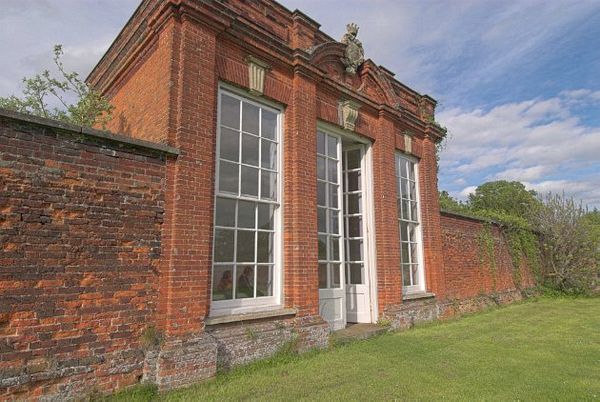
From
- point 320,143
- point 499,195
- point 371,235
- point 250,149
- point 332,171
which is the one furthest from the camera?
point 499,195

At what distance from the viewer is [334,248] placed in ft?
25.4

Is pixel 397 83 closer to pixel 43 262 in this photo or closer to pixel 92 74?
pixel 92 74

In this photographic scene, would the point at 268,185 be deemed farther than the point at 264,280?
Yes

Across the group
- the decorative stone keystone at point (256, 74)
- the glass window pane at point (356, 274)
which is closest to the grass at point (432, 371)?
the glass window pane at point (356, 274)

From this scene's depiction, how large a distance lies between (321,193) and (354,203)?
1457 millimetres

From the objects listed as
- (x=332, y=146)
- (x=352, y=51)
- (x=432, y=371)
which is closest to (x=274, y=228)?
(x=332, y=146)

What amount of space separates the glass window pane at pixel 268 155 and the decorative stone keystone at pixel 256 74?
86cm

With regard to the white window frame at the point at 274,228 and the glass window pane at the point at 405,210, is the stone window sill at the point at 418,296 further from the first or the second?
the white window frame at the point at 274,228

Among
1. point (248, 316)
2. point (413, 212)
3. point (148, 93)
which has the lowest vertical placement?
point (248, 316)

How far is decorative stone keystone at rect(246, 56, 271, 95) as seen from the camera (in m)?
6.28

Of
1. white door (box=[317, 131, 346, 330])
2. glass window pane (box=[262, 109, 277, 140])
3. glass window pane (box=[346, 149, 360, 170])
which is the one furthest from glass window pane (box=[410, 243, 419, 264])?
glass window pane (box=[262, 109, 277, 140])

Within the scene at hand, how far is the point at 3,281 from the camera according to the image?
12.2ft

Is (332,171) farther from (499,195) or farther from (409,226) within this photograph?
(499,195)

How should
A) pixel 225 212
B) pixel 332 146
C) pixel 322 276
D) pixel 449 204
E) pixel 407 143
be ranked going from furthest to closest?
pixel 449 204 → pixel 407 143 → pixel 332 146 → pixel 322 276 → pixel 225 212
